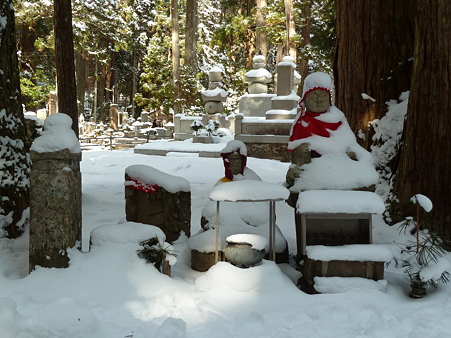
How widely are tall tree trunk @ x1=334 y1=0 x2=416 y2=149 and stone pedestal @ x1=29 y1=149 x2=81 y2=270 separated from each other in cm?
405

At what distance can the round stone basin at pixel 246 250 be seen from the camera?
12.2ft

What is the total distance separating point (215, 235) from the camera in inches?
163

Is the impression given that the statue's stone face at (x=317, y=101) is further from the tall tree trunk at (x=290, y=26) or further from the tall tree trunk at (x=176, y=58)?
the tall tree trunk at (x=176, y=58)

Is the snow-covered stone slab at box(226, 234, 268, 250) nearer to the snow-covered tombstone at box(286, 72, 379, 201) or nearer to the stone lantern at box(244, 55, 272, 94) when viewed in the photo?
the snow-covered tombstone at box(286, 72, 379, 201)

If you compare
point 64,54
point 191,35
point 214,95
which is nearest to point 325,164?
point 64,54

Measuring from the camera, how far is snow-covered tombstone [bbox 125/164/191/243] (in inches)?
183

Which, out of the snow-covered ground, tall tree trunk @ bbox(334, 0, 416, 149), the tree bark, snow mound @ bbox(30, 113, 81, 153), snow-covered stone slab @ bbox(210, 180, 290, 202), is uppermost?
the tree bark

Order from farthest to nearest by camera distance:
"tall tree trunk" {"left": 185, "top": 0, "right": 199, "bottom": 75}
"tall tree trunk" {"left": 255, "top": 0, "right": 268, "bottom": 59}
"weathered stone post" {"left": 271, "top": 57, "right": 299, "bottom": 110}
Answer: "tall tree trunk" {"left": 185, "top": 0, "right": 199, "bottom": 75}, "tall tree trunk" {"left": 255, "top": 0, "right": 268, "bottom": 59}, "weathered stone post" {"left": 271, "top": 57, "right": 299, "bottom": 110}

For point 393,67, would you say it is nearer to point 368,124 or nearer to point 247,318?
point 368,124

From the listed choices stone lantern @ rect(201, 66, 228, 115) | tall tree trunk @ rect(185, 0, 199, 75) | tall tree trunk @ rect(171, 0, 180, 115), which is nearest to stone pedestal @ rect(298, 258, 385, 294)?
stone lantern @ rect(201, 66, 228, 115)

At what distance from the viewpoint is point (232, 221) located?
437 cm

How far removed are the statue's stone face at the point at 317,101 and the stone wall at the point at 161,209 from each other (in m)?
1.76

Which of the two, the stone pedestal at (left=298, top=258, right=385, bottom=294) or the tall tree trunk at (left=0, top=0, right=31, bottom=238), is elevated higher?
the tall tree trunk at (left=0, top=0, right=31, bottom=238)

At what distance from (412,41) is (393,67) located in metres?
0.41
